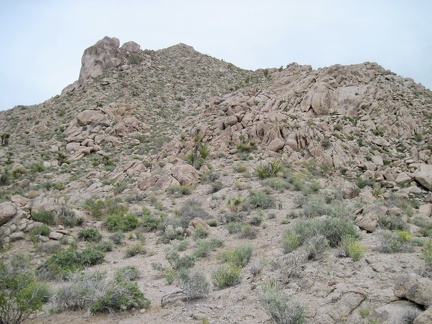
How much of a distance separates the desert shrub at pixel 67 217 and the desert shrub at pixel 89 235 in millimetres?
1085

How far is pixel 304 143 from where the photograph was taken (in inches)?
808

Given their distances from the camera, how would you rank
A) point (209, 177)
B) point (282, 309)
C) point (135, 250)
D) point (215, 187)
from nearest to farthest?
1. point (282, 309)
2. point (135, 250)
3. point (215, 187)
4. point (209, 177)

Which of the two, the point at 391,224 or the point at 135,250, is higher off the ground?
the point at 391,224

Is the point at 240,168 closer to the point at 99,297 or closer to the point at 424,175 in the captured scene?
the point at 424,175

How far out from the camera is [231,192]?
52.1ft

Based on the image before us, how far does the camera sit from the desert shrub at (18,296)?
580 centimetres

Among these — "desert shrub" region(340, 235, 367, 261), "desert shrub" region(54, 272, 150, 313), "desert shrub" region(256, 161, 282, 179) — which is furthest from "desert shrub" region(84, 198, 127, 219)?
"desert shrub" region(340, 235, 367, 261)

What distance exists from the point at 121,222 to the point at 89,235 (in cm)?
160

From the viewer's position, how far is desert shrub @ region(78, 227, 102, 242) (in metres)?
11.9

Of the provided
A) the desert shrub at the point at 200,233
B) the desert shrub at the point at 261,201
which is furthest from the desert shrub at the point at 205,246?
the desert shrub at the point at 261,201

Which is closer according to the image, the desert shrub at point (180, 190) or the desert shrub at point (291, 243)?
the desert shrub at point (291, 243)

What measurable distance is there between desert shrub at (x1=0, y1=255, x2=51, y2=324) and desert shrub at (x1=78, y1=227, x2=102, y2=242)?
4734mm

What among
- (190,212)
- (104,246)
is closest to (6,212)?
(104,246)

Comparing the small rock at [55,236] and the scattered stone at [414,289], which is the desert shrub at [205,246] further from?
the scattered stone at [414,289]
